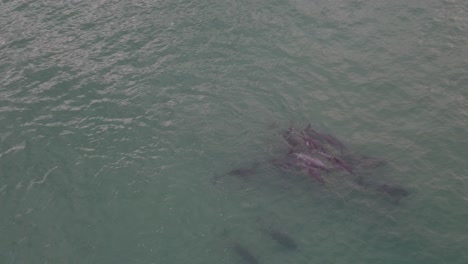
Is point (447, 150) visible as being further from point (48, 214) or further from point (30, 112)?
point (30, 112)

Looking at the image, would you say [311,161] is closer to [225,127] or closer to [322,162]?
[322,162]

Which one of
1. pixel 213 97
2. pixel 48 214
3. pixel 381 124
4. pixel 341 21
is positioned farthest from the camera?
pixel 341 21

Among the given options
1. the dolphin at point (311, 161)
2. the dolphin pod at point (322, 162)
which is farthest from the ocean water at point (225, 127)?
the dolphin at point (311, 161)

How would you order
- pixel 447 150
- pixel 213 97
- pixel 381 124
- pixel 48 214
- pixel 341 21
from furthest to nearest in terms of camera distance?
pixel 341 21, pixel 213 97, pixel 381 124, pixel 447 150, pixel 48 214

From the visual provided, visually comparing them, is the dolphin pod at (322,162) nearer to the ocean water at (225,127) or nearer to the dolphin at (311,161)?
the dolphin at (311,161)

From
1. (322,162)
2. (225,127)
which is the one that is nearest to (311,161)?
(322,162)

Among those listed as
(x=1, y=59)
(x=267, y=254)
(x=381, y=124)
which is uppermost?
(x=1, y=59)

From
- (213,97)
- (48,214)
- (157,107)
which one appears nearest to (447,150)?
(213,97)

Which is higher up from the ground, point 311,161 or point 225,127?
point 225,127

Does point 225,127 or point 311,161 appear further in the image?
point 225,127
